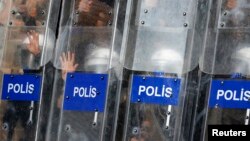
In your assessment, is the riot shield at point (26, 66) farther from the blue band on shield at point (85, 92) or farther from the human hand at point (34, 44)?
the blue band on shield at point (85, 92)

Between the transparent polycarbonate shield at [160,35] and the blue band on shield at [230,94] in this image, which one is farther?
the transparent polycarbonate shield at [160,35]

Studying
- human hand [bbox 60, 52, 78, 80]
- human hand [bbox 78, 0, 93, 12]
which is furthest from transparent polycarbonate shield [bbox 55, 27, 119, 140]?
human hand [bbox 78, 0, 93, 12]

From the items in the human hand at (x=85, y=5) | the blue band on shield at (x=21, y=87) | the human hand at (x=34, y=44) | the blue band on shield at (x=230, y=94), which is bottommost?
the blue band on shield at (x=21, y=87)

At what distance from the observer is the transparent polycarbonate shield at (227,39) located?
15.5 ft

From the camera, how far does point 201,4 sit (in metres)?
4.92

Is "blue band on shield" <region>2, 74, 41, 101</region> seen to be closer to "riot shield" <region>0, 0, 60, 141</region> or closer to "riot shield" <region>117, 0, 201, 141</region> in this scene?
"riot shield" <region>0, 0, 60, 141</region>

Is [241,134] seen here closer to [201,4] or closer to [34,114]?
[201,4]

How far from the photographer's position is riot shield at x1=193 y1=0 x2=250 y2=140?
4680 millimetres

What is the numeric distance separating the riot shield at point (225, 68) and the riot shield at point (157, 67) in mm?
82

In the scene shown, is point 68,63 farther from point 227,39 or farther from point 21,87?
point 227,39

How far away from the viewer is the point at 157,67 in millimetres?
4910

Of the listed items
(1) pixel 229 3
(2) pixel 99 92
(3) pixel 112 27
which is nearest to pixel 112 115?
(2) pixel 99 92

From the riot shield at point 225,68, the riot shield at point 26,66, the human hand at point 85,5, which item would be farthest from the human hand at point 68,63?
the riot shield at point 225,68

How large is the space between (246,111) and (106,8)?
1.03 metres
